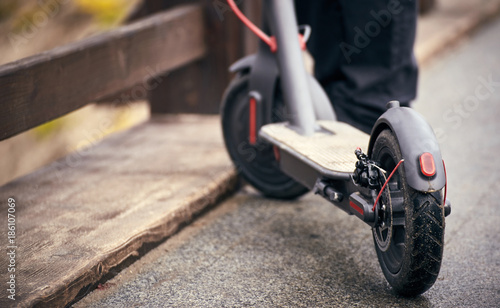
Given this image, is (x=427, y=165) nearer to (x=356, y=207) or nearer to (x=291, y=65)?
(x=356, y=207)

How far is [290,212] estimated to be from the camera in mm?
2176

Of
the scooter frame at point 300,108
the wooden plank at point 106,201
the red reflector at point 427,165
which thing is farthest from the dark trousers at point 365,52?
the red reflector at point 427,165

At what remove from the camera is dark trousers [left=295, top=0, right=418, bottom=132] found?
2.18 meters

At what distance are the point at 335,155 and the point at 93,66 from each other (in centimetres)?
100

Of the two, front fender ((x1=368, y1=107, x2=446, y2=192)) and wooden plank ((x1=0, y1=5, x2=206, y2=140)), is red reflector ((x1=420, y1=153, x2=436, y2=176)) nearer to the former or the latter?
front fender ((x1=368, y1=107, x2=446, y2=192))

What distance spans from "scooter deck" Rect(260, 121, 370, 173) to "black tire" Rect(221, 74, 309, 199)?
215 mm

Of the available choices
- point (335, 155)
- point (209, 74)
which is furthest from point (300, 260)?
point (209, 74)

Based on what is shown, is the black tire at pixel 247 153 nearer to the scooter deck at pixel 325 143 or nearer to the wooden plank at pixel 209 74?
the scooter deck at pixel 325 143

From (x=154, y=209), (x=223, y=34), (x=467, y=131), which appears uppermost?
(x=223, y=34)

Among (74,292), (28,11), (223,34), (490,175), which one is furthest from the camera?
(28,11)

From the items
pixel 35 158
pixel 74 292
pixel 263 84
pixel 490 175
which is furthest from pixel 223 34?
pixel 35 158

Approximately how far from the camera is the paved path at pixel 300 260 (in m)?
1.57

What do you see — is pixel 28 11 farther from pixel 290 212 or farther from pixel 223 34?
pixel 290 212

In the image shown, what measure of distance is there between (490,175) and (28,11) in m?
2.97
